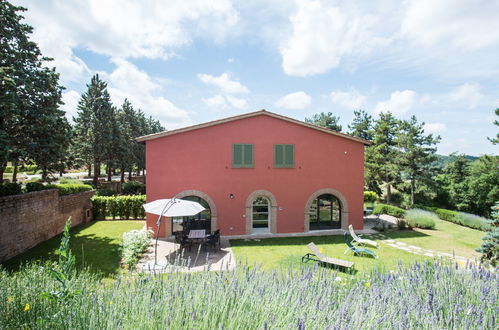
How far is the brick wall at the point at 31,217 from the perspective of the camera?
401 inches

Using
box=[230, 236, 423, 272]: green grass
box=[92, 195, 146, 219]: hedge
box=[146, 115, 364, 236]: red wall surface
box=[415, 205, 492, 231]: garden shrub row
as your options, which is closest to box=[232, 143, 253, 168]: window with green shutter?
box=[146, 115, 364, 236]: red wall surface

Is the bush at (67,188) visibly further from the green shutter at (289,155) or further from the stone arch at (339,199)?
the stone arch at (339,199)

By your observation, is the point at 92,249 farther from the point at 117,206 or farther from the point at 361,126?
the point at 361,126

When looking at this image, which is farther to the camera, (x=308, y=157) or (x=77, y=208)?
(x=77, y=208)

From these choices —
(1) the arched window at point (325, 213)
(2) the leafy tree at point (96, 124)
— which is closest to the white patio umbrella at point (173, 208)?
(1) the arched window at point (325, 213)

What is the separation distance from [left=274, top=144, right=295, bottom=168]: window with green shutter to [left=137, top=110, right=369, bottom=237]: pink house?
0.06 metres

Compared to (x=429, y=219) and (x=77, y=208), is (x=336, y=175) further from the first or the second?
(x=77, y=208)

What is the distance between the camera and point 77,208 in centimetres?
1659

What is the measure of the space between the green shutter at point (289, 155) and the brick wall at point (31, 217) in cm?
1292

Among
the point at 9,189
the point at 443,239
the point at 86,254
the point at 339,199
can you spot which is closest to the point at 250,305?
the point at 86,254

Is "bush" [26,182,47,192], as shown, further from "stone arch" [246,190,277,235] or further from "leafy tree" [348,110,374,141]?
"leafy tree" [348,110,374,141]

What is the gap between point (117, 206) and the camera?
18406mm

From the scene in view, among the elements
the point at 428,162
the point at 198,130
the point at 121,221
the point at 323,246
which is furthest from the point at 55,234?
the point at 428,162

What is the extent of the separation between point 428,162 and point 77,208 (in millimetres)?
31909
